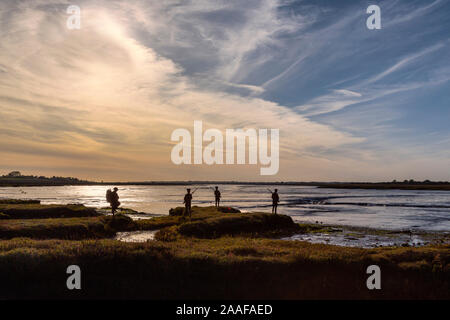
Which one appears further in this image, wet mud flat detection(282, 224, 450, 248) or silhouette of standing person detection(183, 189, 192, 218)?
silhouette of standing person detection(183, 189, 192, 218)

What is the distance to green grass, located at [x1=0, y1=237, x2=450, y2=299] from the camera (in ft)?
35.8

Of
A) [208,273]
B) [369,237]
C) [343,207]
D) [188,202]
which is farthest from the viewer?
[343,207]

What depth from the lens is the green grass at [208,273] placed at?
35.8 feet

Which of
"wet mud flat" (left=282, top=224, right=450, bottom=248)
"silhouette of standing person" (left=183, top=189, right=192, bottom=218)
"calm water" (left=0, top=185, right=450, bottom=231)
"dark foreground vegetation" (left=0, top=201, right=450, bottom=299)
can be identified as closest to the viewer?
"dark foreground vegetation" (left=0, top=201, right=450, bottom=299)

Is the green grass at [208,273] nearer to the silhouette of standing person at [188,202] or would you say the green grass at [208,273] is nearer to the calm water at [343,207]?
the silhouette of standing person at [188,202]

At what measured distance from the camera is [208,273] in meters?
11.8

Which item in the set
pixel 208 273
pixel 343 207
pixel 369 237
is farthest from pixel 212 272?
pixel 343 207

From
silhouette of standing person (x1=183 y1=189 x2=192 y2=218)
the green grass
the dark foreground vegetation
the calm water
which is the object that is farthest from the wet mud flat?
the green grass

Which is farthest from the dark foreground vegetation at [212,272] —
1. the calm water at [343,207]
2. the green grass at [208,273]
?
the calm water at [343,207]

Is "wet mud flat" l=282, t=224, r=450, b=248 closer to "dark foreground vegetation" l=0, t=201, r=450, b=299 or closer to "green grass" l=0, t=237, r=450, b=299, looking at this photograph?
"dark foreground vegetation" l=0, t=201, r=450, b=299

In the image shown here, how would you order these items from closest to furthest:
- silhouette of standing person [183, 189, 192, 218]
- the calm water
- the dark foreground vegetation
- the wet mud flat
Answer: the dark foreground vegetation < the wet mud flat < silhouette of standing person [183, 189, 192, 218] < the calm water

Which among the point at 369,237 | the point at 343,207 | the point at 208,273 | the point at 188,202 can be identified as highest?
the point at 188,202

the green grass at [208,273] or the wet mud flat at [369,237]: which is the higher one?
the green grass at [208,273]

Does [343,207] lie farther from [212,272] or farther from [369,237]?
[212,272]
